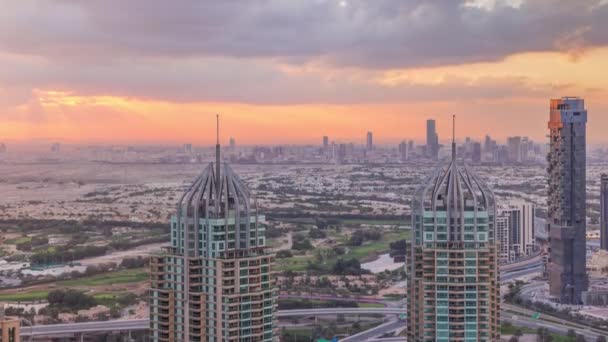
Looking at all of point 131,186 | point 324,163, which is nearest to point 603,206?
point 131,186

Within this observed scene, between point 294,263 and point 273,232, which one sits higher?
point 273,232

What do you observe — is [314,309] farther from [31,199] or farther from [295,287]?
[31,199]

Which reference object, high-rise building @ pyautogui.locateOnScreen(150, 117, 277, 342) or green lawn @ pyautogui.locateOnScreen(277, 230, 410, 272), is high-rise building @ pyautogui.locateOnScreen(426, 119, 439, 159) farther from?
high-rise building @ pyautogui.locateOnScreen(150, 117, 277, 342)

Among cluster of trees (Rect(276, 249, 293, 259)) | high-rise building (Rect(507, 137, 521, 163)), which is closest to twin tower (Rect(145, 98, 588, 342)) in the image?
cluster of trees (Rect(276, 249, 293, 259))

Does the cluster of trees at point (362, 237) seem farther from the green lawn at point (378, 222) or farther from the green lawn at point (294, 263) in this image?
the green lawn at point (294, 263)

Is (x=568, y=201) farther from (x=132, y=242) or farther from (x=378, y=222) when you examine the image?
(x=378, y=222)

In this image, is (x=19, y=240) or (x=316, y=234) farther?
(x=316, y=234)

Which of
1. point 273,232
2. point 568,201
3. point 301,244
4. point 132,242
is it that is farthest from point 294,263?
point 568,201
